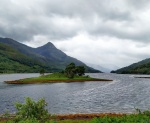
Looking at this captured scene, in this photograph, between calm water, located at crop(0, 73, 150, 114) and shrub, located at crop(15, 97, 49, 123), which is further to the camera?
calm water, located at crop(0, 73, 150, 114)

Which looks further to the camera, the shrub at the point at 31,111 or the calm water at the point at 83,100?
the calm water at the point at 83,100

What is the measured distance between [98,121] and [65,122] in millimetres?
27578

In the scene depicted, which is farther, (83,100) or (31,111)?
(83,100)

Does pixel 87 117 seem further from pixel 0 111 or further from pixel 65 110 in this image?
pixel 0 111

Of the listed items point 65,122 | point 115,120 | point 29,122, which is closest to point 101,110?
point 65,122

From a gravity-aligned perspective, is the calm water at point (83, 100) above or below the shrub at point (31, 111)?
below

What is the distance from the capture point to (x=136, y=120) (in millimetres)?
27672

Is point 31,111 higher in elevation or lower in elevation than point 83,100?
higher

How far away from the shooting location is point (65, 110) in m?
80.2

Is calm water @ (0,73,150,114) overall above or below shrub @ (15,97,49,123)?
below

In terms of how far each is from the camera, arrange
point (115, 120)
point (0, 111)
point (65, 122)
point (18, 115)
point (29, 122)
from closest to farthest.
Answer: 1. point (29, 122)
2. point (115, 120)
3. point (18, 115)
4. point (65, 122)
5. point (0, 111)

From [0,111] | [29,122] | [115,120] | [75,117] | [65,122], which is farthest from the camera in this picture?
[0,111]

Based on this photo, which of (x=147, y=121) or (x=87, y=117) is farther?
(x=87, y=117)

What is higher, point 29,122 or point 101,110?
point 29,122
